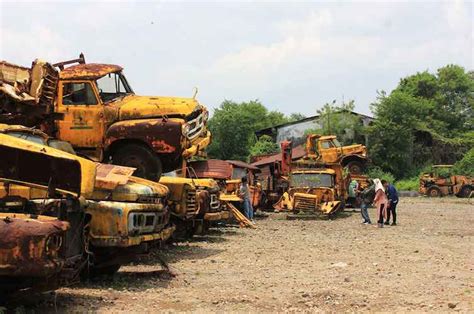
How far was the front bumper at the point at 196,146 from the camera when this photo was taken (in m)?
11.5

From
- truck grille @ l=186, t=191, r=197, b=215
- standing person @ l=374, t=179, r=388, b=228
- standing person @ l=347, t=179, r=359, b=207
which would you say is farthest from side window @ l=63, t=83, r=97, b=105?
standing person @ l=347, t=179, r=359, b=207

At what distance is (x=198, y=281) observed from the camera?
8.55 meters

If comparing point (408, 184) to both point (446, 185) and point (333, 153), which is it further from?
point (333, 153)

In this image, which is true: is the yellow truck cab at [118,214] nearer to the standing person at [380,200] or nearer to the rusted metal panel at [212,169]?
the rusted metal panel at [212,169]

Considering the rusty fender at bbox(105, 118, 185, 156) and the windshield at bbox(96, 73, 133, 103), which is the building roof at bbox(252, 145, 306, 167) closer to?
the windshield at bbox(96, 73, 133, 103)

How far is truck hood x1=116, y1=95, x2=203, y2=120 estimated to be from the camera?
1099 cm

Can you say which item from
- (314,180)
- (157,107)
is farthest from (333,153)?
(157,107)

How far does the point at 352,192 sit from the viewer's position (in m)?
27.9

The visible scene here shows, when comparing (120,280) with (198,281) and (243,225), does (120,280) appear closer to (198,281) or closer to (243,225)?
(198,281)

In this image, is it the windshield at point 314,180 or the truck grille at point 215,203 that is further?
the windshield at point 314,180

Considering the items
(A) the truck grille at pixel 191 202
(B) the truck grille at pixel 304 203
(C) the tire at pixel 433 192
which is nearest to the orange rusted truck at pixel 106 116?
(A) the truck grille at pixel 191 202

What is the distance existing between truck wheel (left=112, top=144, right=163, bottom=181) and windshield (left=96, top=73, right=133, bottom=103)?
3.96ft

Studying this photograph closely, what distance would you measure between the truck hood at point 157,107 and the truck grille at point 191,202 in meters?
1.57

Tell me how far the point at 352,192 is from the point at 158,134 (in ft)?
61.2
